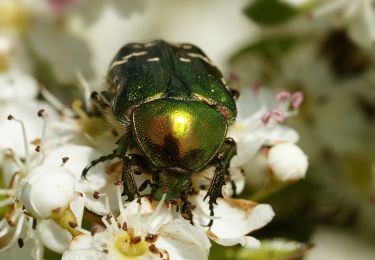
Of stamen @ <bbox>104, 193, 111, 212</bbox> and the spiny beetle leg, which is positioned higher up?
the spiny beetle leg

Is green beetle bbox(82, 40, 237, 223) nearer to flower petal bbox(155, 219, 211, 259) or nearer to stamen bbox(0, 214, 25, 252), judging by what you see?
flower petal bbox(155, 219, 211, 259)

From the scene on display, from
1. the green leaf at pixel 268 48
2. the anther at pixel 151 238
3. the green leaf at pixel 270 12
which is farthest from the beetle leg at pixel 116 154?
the green leaf at pixel 268 48

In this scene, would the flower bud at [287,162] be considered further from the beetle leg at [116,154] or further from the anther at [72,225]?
the anther at [72,225]

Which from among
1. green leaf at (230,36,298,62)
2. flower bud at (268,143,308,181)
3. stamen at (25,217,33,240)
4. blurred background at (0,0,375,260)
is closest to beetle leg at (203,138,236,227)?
flower bud at (268,143,308,181)

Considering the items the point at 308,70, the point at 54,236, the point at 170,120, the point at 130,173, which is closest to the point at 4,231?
the point at 54,236

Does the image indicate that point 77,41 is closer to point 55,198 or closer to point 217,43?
point 217,43

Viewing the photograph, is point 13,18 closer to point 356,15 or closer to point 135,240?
point 356,15

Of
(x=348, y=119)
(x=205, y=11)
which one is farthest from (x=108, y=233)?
(x=205, y=11)

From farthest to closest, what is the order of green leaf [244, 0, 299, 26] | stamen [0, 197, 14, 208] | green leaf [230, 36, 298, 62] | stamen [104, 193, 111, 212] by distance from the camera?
green leaf [230, 36, 298, 62]
green leaf [244, 0, 299, 26]
stamen [0, 197, 14, 208]
stamen [104, 193, 111, 212]
